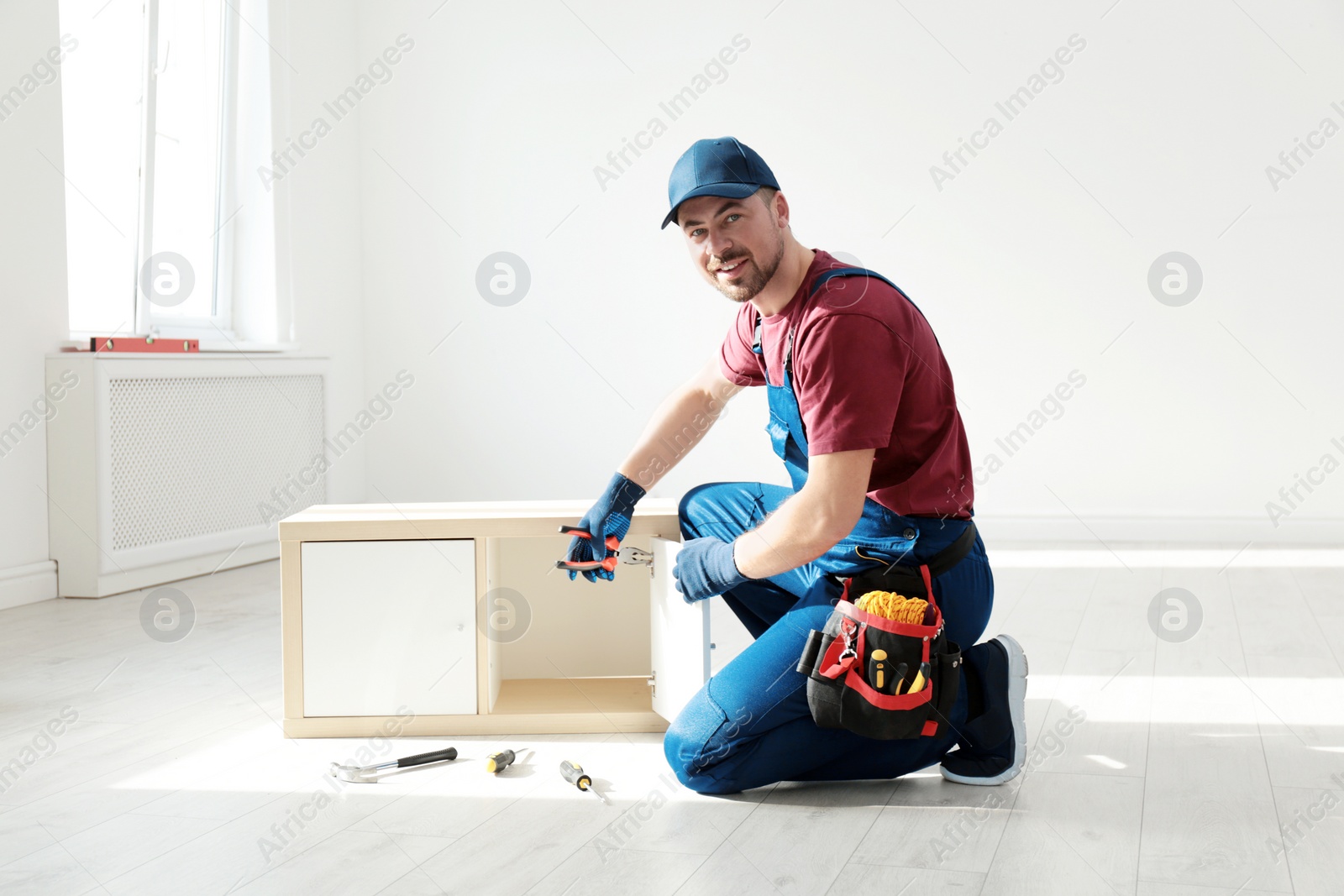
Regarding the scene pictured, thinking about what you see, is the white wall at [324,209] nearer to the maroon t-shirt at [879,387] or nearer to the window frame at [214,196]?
the window frame at [214,196]

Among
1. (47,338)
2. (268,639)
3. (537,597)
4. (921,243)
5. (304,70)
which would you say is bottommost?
(268,639)

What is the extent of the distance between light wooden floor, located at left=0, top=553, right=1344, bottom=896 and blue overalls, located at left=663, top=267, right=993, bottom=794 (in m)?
0.04

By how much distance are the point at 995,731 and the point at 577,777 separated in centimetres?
65

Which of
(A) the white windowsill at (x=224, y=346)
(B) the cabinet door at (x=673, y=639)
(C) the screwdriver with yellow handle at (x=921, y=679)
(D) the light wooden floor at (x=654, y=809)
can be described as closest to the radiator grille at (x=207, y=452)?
(A) the white windowsill at (x=224, y=346)

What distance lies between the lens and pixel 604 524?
1.97 m

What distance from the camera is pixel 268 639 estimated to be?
279cm

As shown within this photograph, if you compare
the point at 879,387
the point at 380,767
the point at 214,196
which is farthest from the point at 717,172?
the point at 214,196

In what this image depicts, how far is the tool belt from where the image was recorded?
1.60 m

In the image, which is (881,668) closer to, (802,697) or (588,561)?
(802,697)

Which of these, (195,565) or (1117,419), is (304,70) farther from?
(1117,419)

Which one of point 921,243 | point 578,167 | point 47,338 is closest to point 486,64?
point 578,167

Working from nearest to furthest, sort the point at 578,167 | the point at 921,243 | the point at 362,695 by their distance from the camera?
the point at 362,695 < the point at 921,243 < the point at 578,167

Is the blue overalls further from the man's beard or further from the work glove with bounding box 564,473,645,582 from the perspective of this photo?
the work glove with bounding box 564,473,645,582

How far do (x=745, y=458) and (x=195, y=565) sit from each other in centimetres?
214
